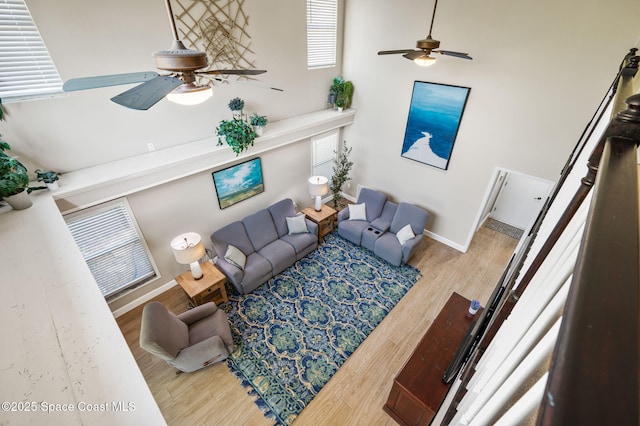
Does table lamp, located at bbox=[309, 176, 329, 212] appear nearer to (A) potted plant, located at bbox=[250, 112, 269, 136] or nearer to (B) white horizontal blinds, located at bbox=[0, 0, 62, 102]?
(A) potted plant, located at bbox=[250, 112, 269, 136]

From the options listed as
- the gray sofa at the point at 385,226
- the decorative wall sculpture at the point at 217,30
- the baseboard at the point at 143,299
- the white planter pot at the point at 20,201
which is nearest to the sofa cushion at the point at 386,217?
the gray sofa at the point at 385,226

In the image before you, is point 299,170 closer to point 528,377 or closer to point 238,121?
point 238,121

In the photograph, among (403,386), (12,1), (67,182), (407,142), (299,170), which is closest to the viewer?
(12,1)

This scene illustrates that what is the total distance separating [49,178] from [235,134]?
2.17 m

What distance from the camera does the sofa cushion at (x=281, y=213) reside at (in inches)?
219

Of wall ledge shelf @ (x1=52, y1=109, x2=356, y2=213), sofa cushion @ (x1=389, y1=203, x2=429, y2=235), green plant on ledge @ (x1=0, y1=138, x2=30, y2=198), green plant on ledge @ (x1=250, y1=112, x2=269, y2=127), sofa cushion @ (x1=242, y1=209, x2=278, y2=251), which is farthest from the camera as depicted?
sofa cushion @ (x1=389, y1=203, x2=429, y2=235)

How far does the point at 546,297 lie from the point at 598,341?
524 millimetres

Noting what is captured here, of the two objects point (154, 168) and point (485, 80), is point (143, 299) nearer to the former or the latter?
point (154, 168)

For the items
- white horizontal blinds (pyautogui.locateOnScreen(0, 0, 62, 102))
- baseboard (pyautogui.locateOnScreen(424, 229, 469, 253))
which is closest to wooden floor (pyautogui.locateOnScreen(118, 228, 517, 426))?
baseboard (pyautogui.locateOnScreen(424, 229, 469, 253))

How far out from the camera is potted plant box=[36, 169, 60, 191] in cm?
313

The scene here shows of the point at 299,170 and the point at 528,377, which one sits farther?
the point at 299,170

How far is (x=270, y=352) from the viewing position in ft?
13.1

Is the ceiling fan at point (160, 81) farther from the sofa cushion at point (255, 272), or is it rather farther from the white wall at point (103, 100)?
the sofa cushion at point (255, 272)

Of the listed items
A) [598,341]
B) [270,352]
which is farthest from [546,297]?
[270,352]
